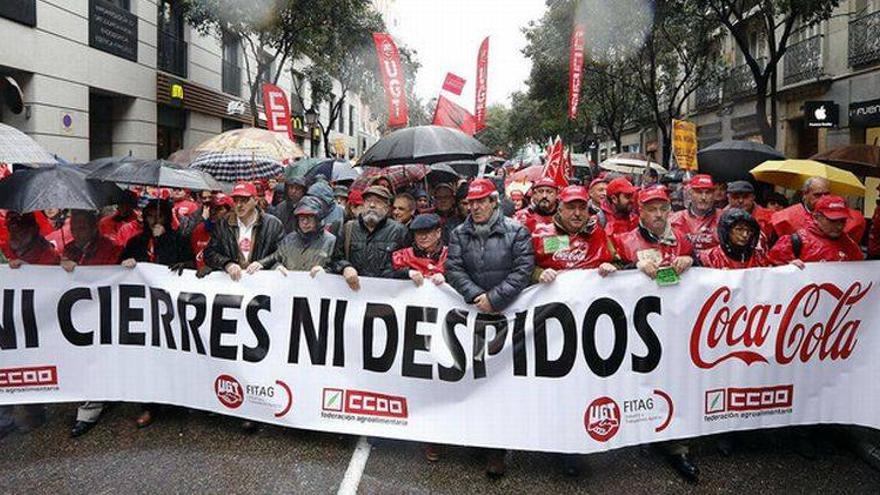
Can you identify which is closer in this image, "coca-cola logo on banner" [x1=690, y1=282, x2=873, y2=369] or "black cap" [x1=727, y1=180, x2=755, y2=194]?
"coca-cola logo on banner" [x1=690, y1=282, x2=873, y2=369]

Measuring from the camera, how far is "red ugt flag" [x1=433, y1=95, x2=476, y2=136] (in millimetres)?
9617

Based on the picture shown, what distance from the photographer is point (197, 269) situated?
185 inches

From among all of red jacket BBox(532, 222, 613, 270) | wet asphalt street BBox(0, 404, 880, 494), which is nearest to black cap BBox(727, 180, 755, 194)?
red jacket BBox(532, 222, 613, 270)

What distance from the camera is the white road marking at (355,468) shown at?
144 inches

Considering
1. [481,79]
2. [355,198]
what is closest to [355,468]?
[355,198]

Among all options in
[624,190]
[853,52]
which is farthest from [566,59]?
[624,190]

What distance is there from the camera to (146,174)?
480cm

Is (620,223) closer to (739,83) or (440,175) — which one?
(440,175)

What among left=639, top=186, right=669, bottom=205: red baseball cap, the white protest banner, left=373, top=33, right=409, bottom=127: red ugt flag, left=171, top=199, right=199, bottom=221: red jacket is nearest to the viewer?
the white protest banner

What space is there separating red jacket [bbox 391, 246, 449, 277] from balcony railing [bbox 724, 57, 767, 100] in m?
21.7

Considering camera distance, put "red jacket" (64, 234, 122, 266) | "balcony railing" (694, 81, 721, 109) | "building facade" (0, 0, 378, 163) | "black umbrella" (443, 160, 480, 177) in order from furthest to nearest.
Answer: "balcony railing" (694, 81, 721, 109) → "building facade" (0, 0, 378, 163) → "black umbrella" (443, 160, 480, 177) → "red jacket" (64, 234, 122, 266)

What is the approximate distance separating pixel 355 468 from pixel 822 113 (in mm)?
17080

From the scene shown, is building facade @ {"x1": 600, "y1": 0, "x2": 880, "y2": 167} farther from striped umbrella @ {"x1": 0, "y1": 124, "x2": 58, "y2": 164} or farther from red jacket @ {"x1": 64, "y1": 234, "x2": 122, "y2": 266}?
striped umbrella @ {"x1": 0, "y1": 124, "x2": 58, "y2": 164}

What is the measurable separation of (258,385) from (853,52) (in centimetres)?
1805
